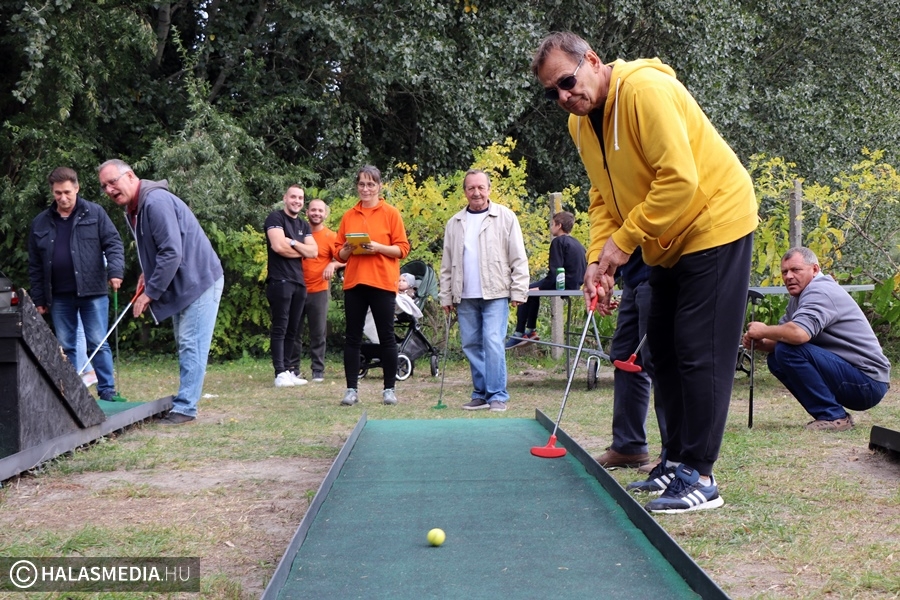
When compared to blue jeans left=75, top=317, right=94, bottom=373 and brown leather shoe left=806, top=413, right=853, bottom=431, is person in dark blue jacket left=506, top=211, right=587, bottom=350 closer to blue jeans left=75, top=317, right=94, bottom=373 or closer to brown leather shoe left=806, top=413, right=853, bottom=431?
brown leather shoe left=806, top=413, right=853, bottom=431

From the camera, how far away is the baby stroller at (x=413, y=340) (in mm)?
9852

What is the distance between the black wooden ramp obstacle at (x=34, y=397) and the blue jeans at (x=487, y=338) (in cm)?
311

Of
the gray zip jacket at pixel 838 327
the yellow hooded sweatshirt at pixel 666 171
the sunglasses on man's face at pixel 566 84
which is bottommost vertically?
the gray zip jacket at pixel 838 327

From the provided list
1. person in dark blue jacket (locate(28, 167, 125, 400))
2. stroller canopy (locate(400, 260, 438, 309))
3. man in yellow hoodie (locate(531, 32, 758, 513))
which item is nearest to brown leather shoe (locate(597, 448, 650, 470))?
man in yellow hoodie (locate(531, 32, 758, 513))

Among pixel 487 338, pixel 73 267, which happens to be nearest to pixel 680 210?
pixel 487 338

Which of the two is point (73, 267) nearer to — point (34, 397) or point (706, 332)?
point (34, 397)

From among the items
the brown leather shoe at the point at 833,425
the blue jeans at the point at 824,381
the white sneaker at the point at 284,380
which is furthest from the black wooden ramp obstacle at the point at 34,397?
the brown leather shoe at the point at 833,425

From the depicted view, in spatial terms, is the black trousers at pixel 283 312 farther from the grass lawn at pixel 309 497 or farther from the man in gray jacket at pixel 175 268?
the man in gray jacket at pixel 175 268

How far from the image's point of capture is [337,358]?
479 inches

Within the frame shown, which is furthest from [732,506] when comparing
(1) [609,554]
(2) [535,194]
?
(2) [535,194]

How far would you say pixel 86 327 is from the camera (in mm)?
7445

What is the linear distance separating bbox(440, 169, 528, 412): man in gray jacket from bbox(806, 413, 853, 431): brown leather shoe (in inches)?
90.2

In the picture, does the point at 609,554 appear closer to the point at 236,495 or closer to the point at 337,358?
the point at 236,495

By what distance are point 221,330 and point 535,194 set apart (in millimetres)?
7321
